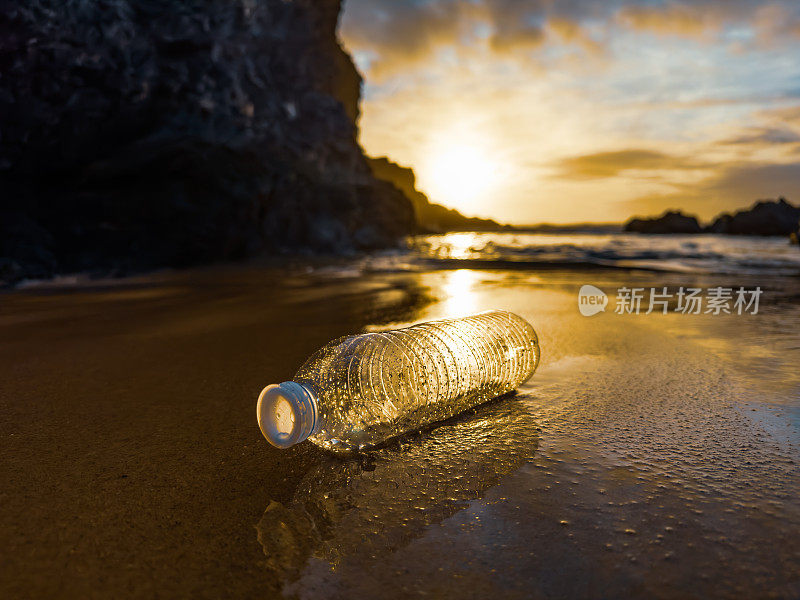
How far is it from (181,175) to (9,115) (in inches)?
135

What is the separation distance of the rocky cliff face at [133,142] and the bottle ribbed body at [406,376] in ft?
29.3

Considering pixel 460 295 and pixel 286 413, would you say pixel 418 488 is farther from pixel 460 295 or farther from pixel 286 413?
pixel 460 295

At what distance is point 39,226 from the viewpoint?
393 inches

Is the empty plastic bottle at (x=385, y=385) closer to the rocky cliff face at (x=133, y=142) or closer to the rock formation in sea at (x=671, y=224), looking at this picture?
the rocky cliff face at (x=133, y=142)

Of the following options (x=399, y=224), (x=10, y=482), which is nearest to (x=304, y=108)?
(x=399, y=224)

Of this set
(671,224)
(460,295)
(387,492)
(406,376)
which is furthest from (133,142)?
(671,224)

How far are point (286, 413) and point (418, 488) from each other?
1.57ft

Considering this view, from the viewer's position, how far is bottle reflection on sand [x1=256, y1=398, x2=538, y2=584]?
125cm

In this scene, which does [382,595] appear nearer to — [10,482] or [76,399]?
[10,482]

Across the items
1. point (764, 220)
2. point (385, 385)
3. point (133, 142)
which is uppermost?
point (764, 220)

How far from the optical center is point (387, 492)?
1512 mm

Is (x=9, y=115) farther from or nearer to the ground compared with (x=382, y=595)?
farther from the ground

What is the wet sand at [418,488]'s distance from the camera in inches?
44.4

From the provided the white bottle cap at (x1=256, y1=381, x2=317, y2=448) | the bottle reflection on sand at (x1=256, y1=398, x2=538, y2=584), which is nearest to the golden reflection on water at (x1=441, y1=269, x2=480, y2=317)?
the bottle reflection on sand at (x1=256, y1=398, x2=538, y2=584)
